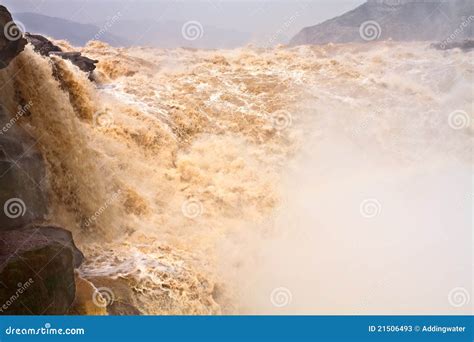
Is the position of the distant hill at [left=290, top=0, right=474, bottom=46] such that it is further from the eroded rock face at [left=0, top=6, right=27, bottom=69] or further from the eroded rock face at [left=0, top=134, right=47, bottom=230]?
the eroded rock face at [left=0, top=134, right=47, bottom=230]

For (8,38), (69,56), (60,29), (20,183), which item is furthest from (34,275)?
(60,29)

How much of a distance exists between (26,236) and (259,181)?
219 inches

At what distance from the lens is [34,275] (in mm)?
4156

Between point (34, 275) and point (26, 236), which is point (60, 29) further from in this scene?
point (34, 275)

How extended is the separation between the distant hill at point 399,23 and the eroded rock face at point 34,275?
3348 centimetres

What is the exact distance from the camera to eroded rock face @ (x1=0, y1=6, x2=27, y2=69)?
5738 millimetres

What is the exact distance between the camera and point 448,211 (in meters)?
9.09

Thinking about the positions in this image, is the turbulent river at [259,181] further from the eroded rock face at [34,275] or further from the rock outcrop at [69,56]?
the eroded rock face at [34,275]

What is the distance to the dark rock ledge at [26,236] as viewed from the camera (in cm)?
404

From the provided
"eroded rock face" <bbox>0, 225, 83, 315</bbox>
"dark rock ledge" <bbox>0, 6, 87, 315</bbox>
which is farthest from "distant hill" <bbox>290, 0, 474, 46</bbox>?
"eroded rock face" <bbox>0, 225, 83, 315</bbox>

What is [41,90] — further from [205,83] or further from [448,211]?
[448,211]

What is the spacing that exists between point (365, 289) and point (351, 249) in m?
1.05

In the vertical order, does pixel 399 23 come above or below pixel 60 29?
below

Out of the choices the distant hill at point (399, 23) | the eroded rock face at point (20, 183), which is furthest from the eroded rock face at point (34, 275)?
the distant hill at point (399, 23)
